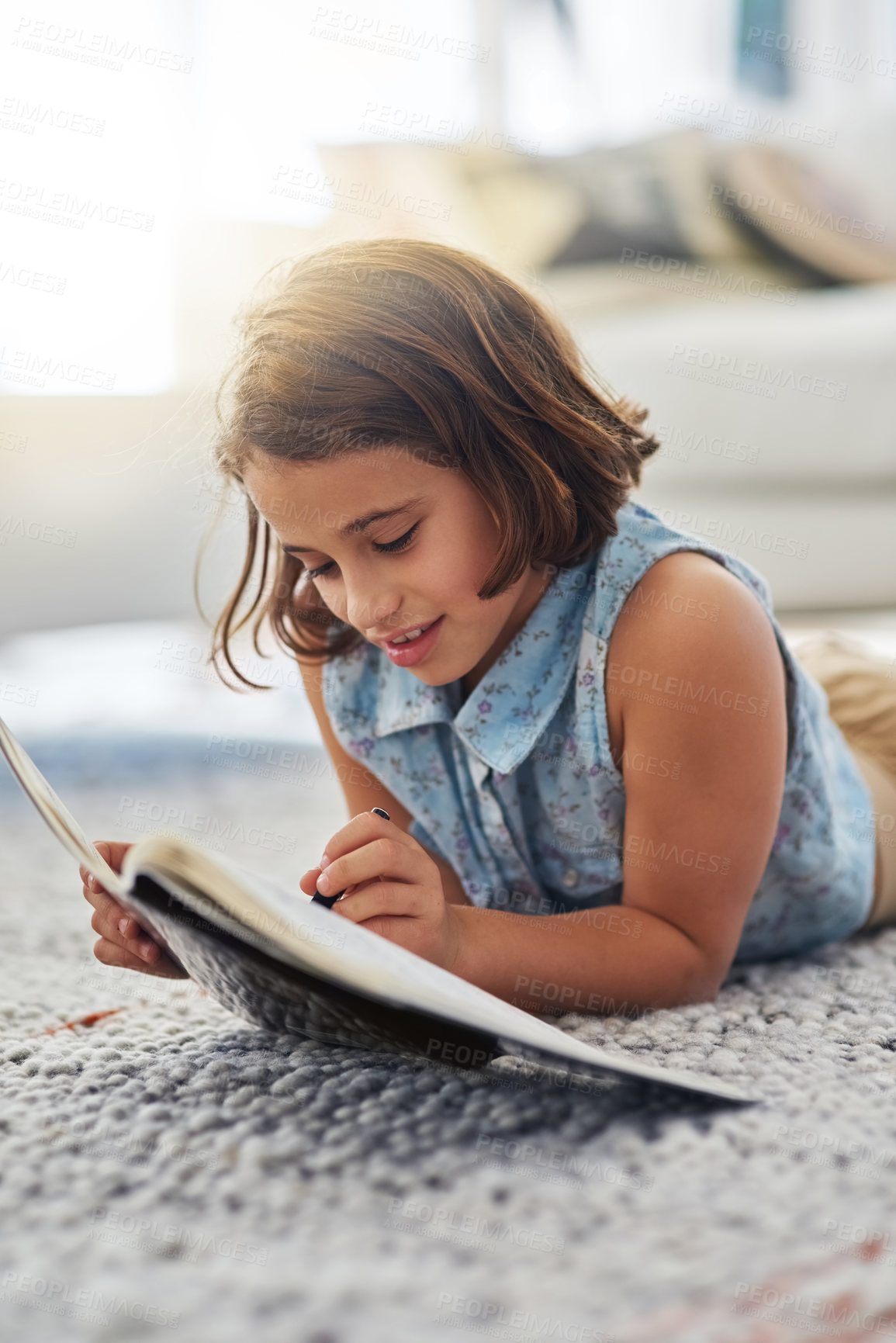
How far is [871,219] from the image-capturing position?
1776mm

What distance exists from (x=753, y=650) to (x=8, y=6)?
197 cm

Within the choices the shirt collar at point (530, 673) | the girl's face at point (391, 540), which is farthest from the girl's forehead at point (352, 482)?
the shirt collar at point (530, 673)

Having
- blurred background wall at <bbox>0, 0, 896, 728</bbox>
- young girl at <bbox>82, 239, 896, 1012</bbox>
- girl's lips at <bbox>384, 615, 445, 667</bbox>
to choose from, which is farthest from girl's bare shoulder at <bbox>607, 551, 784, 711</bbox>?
blurred background wall at <bbox>0, 0, 896, 728</bbox>

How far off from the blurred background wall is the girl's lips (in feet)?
0.66

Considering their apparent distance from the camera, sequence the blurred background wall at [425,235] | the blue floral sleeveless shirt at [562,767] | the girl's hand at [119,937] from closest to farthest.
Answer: the girl's hand at [119,937]
the blue floral sleeveless shirt at [562,767]
the blurred background wall at [425,235]

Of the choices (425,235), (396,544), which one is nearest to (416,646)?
(396,544)

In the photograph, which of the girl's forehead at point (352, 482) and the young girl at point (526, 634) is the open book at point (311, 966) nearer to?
the young girl at point (526, 634)

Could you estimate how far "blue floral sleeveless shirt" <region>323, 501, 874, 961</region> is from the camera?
2.27ft

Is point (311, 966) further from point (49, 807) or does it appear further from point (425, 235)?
point (425, 235)

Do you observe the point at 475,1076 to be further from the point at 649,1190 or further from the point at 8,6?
the point at 8,6

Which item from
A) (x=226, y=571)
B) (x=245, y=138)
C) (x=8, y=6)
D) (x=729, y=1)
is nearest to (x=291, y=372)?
(x=226, y=571)

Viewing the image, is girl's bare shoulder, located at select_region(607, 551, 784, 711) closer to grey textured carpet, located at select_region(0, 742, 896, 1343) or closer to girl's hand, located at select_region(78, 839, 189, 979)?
grey textured carpet, located at select_region(0, 742, 896, 1343)

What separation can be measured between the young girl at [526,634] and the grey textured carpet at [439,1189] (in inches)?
2.4

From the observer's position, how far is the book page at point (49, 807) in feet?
1.50
